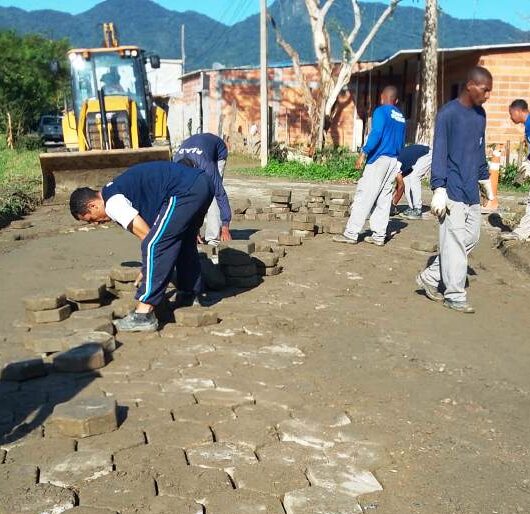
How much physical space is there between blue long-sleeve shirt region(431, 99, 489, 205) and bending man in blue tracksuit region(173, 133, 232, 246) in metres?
2.44

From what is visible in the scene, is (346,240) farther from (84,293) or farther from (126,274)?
(84,293)

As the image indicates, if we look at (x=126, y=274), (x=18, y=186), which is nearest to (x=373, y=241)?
(x=126, y=274)

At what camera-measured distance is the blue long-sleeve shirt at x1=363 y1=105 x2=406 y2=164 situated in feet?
26.9

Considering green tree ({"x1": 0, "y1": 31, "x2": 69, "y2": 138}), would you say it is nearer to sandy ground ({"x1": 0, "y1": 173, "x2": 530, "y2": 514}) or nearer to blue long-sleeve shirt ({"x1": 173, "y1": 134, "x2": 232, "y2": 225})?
blue long-sleeve shirt ({"x1": 173, "y1": 134, "x2": 232, "y2": 225})

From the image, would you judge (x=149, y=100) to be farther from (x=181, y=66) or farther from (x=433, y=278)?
(x=181, y=66)

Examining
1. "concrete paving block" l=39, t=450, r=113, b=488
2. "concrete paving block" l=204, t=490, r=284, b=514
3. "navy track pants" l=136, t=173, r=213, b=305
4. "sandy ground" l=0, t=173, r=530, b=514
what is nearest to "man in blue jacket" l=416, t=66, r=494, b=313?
"sandy ground" l=0, t=173, r=530, b=514

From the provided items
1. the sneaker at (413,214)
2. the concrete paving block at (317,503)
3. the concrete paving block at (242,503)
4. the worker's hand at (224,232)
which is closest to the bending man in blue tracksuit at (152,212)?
the worker's hand at (224,232)

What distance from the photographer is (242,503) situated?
2.87 meters

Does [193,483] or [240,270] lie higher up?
[240,270]

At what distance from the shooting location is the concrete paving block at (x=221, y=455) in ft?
10.5

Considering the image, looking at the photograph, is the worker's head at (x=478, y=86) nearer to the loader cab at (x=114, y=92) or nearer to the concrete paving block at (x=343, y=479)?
the concrete paving block at (x=343, y=479)

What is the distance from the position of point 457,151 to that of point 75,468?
3.90 metres

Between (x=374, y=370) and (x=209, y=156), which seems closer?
(x=374, y=370)

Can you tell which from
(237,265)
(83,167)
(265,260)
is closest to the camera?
(237,265)
